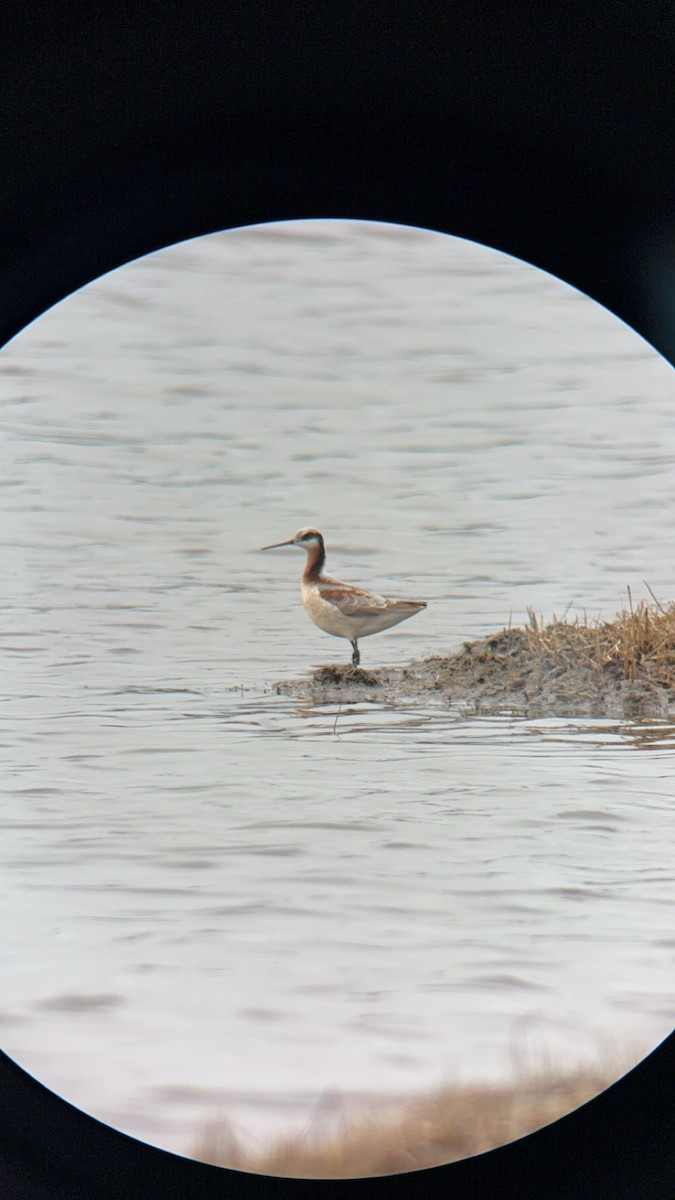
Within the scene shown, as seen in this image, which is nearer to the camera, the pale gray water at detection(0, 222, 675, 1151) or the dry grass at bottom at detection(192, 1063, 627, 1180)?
the dry grass at bottom at detection(192, 1063, 627, 1180)

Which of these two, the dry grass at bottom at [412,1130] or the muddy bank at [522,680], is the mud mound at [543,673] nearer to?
the muddy bank at [522,680]

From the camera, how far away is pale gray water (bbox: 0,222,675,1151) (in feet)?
3.47

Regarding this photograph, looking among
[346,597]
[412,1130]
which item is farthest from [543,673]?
[412,1130]

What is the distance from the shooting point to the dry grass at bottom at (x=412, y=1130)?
3.10ft

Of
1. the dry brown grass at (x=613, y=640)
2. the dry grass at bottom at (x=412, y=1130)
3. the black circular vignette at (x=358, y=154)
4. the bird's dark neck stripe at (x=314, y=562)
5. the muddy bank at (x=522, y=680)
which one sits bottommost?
the dry grass at bottom at (x=412, y=1130)

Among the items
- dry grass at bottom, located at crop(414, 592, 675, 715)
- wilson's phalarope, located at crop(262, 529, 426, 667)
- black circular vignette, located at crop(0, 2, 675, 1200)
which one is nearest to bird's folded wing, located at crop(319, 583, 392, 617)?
wilson's phalarope, located at crop(262, 529, 426, 667)

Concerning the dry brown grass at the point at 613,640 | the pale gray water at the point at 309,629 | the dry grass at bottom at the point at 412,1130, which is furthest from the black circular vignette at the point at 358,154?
the dry brown grass at the point at 613,640

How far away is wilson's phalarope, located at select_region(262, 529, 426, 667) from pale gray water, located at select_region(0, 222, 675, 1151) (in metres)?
0.02

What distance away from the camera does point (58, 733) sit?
3.65 feet

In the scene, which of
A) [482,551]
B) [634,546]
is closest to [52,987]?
[482,551]

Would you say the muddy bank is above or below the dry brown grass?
below

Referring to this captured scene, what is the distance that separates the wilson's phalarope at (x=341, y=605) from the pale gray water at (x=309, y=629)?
0.02 m

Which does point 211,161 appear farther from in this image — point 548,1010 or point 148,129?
point 548,1010

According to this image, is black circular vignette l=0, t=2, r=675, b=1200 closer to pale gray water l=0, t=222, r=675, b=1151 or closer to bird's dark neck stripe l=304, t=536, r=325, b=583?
pale gray water l=0, t=222, r=675, b=1151
